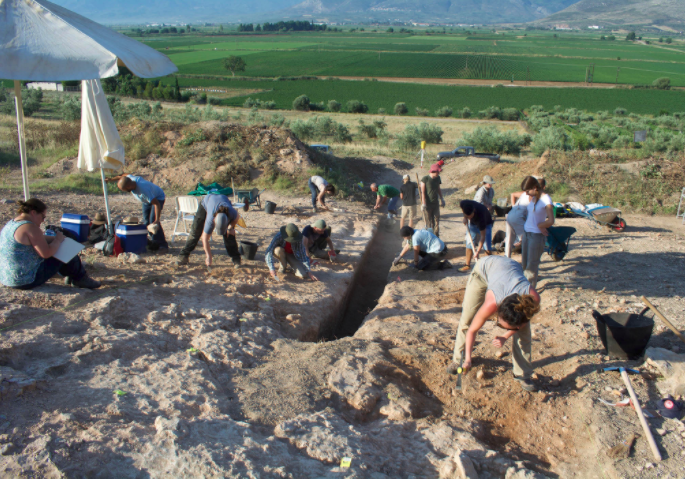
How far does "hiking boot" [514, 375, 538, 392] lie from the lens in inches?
191

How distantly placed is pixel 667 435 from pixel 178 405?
418 cm

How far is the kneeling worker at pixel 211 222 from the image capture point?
6.95 metres

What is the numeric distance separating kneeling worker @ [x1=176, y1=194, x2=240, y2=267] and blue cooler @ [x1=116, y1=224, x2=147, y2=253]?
2.37 feet

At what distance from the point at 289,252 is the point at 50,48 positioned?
13.2ft

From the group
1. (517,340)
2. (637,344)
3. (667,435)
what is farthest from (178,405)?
(637,344)

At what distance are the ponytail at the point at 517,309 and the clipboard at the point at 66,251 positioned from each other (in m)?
4.77

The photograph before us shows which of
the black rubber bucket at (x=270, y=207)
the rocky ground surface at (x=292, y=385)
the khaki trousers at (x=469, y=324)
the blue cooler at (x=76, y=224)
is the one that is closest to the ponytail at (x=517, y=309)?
the khaki trousers at (x=469, y=324)

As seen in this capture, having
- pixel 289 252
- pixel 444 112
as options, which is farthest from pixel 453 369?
pixel 444 112

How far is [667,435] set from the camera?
4121 mm

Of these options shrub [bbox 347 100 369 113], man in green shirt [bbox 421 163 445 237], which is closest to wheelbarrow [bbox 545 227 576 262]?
man in green shirt [bbox 421 163 445 237]

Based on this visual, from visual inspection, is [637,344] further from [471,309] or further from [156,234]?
[156,234]

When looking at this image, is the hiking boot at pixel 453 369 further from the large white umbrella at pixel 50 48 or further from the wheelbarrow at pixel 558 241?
the large white umbrella at pixel 50 48

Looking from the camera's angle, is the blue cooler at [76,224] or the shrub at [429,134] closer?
the blue cooler at [76,224]

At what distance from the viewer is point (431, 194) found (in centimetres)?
950
